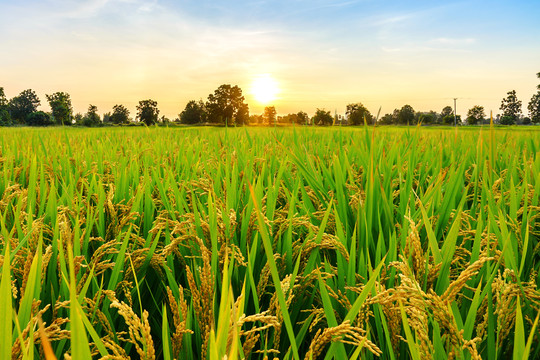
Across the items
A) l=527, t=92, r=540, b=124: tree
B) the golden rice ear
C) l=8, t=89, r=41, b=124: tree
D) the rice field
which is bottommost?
the rice field

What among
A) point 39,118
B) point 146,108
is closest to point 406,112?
point 146,108

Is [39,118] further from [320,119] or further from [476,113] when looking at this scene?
[476,113]

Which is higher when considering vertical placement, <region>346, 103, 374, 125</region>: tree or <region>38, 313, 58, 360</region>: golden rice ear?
<region>346, 103, 374, 125</region>: tree

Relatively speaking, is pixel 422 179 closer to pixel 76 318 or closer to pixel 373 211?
pixel 373 211

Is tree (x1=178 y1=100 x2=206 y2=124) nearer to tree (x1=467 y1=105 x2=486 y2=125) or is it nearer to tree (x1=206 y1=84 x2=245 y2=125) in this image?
tree (x1=206 y1=84 x2=245 y2=125)

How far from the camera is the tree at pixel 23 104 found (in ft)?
397

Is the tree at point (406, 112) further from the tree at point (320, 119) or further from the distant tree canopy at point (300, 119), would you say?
the tree at point (320, 119)

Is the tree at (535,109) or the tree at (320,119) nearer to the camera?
the tree at (320,119)

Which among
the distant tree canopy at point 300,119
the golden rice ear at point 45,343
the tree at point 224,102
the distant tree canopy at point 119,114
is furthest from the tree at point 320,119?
the distant tree canopy at point 119,114

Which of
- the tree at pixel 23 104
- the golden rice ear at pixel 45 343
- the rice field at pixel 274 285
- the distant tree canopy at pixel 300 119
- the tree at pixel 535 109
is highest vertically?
the tree at pixel 23 104

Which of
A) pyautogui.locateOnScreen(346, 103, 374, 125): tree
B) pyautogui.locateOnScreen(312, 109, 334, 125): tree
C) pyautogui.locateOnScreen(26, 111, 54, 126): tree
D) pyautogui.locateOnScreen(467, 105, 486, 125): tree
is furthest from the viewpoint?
pyautogui.locateOnScreen(467, 105, 486, 125): tree

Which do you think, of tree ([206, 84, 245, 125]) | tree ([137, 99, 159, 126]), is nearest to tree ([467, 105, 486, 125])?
tree ([206, 84, 245, 125])

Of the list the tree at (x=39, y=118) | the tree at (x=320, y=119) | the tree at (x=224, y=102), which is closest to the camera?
the tree at (x=320, y=119)

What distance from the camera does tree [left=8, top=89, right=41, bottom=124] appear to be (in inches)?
4767
